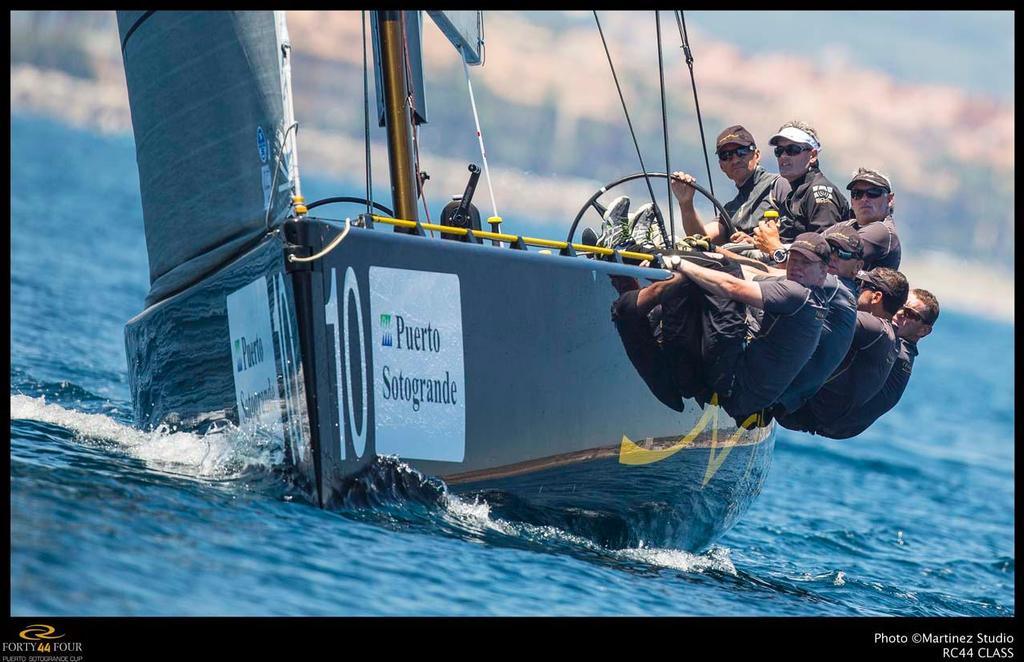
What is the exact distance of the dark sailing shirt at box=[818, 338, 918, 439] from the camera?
655 cm

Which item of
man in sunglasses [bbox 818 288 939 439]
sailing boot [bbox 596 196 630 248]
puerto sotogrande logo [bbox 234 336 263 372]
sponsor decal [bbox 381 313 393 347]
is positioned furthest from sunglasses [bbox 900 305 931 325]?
puerto sotogrande logo [bbox 234 336 263 372]

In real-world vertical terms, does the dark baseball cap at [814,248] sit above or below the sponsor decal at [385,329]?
above

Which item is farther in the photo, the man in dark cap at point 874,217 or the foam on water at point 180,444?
the man in dark cap at point 874,217

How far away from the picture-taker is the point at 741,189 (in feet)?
22.3

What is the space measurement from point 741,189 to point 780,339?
1341mm

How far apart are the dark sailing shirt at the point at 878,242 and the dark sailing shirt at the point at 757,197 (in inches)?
14.4

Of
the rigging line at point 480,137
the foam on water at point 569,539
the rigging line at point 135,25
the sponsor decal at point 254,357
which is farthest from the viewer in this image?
the rigging line at point 135,25

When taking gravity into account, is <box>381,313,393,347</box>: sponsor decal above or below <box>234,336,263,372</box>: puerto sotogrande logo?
above

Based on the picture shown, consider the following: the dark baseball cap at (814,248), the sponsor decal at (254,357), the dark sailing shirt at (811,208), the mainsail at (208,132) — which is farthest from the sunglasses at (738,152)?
the sponsor decal at (254,357)

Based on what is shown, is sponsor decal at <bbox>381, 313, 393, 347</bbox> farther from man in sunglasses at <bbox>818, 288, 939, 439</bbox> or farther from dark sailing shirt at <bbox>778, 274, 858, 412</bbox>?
man in sunglasses at <bbox>818, 288, 939, 439</bbox>

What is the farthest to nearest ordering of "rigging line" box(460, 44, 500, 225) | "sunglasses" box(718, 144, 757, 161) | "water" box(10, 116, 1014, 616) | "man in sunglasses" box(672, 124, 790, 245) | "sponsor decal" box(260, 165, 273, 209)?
1. "sunglasses" box(718, 144, 757, 161)
2. "man in sunglasses" box(672, 124, 790, 245)
3. "rigging line" box(460, 44, 500, 225)
4. "sponsor decal" box(260, 165, 273, 209)
5. "water" box(10, 116, 1014, 616)

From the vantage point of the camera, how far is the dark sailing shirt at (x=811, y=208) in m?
6.42

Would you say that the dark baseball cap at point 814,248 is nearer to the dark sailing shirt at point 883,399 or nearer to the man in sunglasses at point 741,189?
the man in sunglasses at point 741,189
